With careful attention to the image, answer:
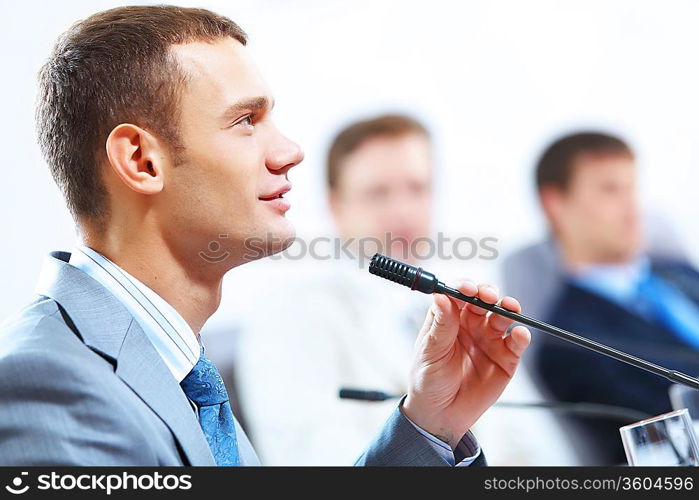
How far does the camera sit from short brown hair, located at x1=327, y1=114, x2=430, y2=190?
312 cm

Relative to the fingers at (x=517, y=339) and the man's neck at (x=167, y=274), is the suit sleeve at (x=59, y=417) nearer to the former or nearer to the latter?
→ the man's neck at (x=167, y=274)

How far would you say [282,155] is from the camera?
144 centimetres

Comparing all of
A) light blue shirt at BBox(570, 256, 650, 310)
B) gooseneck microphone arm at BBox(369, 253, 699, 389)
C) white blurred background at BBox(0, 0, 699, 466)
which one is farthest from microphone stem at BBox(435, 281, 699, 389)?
light blue shirt at BBox(570, 256, 650, 310)

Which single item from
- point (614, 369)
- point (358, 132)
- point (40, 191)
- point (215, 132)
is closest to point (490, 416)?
point (614, 369)

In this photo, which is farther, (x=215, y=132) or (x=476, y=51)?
(x=476, y=51)

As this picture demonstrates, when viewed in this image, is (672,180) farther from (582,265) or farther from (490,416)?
(490,416)

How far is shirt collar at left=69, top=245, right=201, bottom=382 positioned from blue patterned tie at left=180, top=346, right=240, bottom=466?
2cm

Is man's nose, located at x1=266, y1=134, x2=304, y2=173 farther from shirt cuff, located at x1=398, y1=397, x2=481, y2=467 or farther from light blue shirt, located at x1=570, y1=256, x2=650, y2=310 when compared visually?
light blue shirt, located at x1=570, y1=256, x2=650, y2=310

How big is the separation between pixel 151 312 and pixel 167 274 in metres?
0.07

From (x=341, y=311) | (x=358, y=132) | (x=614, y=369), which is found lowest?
(x=614, y=369)

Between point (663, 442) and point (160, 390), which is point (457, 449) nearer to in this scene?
point (663, 442)

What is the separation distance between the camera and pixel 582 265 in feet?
11.6

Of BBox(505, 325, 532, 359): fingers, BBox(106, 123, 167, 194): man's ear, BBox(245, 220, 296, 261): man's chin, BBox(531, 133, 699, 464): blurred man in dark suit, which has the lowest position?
BBox(531, 133, 699, 464): blurred man in dark suit

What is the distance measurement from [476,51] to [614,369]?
141 centimetres
